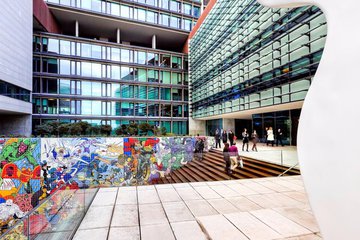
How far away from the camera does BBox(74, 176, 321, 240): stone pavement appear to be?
443 centimetres

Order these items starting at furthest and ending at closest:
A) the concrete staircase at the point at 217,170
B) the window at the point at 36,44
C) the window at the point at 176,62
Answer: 1. the window at the point at 176,62
2. the window at the point at 36,44
3. the concrete staircase at the point at 217,170

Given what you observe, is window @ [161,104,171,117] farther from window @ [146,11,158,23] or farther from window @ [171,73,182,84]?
window @ [146,11,158,23]

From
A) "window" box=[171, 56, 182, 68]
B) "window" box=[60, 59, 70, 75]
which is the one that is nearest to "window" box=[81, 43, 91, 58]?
"window" box=[60, 59, 70, 75]

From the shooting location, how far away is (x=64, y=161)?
17219 millimetres

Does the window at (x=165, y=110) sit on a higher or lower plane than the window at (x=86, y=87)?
lower

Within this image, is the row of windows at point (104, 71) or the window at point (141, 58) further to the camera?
the window at point (141, 58)

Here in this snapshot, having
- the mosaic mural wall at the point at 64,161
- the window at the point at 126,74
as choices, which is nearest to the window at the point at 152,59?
the window at the point at 126,74

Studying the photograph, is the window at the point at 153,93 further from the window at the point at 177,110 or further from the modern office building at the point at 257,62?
the modern office building at the point at 257,62

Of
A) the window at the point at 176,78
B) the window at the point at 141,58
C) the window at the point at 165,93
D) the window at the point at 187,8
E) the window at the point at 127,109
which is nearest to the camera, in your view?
the window at the point at 127,109

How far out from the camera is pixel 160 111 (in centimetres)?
3588

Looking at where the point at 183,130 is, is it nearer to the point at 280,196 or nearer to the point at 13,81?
the point at 13,81

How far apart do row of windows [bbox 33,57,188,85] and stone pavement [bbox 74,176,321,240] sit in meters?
29.4

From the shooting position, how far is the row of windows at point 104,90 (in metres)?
30.2

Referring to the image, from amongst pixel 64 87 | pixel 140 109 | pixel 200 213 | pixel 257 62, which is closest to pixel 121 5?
A: pixel 64 87
